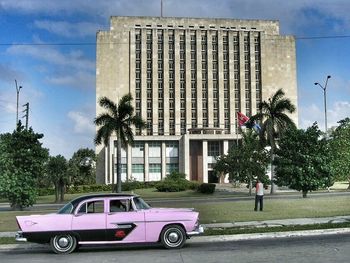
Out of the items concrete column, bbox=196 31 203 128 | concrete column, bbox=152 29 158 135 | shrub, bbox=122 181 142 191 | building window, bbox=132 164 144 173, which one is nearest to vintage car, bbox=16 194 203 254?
shrub, bbox=122 181 142 191

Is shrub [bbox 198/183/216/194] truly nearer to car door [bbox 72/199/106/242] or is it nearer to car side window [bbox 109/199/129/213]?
car side window [bbox 109/199/129/213]

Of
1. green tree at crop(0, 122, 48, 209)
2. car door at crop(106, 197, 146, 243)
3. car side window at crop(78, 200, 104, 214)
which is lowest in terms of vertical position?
car door at crop(106, 197, 146, 243)

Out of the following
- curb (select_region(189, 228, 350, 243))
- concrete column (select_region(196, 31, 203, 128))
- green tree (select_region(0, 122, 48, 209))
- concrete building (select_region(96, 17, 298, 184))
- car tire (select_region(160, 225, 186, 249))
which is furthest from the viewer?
concrete column (select_region(196, 31, 203, 128))

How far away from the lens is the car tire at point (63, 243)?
44.4ft

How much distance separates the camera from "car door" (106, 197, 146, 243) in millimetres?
13641

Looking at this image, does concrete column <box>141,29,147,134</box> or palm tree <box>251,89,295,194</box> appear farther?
concrete column <box>141,29,147,134</box>

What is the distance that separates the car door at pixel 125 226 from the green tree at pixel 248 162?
40.3m

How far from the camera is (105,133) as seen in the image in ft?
169

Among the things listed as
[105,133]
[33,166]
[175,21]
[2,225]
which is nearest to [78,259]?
[2,225]

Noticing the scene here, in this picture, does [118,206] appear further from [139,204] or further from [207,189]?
[207,189]

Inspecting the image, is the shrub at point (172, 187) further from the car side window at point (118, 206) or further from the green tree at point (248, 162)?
the car side window at point (118, 206)

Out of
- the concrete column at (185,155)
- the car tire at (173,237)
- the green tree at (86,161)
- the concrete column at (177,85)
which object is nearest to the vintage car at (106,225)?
the car tire at (173,237)

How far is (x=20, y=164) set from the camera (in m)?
30.1

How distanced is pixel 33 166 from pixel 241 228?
54.1ft
